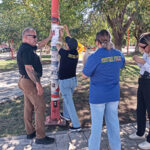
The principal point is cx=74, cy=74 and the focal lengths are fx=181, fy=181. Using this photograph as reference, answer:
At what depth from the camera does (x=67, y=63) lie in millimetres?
3422

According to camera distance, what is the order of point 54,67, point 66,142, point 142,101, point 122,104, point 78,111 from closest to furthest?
1. point 142,101
2. point 66,142
3. point 54,67
4. point 78,111
5. point 122,104

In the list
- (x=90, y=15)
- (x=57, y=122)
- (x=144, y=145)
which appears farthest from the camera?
(x=90, y=15)

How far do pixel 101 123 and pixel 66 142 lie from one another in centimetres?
100

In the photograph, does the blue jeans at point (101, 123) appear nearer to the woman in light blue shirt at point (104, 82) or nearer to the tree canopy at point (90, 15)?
the woman in light blue shirt at point (104, 82)

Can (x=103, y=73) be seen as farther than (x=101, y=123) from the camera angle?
No

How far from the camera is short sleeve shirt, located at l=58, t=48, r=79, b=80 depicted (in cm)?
334

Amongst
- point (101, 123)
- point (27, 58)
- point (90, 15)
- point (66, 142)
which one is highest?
point (90, 15)

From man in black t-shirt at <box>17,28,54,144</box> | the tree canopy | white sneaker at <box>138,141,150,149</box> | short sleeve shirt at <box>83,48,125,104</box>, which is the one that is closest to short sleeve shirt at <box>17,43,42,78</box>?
man in black t-shirt at <box>17,28,54,144</box>

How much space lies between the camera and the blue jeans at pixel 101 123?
256cm

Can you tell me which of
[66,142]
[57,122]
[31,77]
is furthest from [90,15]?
[66,142]

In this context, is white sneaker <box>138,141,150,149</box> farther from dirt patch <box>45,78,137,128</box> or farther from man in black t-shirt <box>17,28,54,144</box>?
man in black t-shirt <box>17,28,54,144</box>

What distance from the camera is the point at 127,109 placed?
4918 mm

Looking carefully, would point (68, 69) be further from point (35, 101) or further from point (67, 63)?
point (35, 101)

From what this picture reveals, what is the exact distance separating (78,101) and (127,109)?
1497mm
